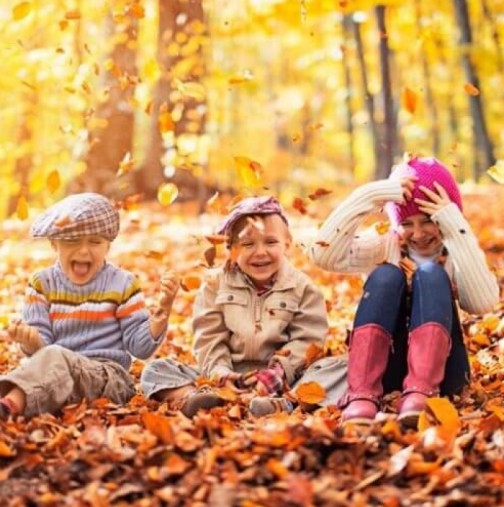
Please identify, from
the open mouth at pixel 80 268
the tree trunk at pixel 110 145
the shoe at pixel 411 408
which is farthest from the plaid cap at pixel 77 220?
the tree trunk at pixel 110 145

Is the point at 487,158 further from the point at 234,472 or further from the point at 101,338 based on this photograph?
the point at 234,472

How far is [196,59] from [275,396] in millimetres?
6331

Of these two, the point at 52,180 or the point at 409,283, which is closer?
the point at 409,283

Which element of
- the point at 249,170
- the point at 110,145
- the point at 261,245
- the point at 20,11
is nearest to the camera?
the point at 261,245

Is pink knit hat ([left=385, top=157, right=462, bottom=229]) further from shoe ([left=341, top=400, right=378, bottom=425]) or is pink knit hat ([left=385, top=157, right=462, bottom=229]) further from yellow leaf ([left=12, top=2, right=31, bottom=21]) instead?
yellow leaf ([left=12, top=2, right=31, bottom=21])

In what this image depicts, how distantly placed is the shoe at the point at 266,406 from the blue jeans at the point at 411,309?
455 mm

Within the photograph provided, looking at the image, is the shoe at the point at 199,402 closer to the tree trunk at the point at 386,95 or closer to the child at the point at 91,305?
the child at the point at 91,305

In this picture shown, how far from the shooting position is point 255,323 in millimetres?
4590

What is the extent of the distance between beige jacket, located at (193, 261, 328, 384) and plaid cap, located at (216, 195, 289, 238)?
0.80 ft

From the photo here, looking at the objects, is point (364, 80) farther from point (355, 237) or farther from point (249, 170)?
point (355, 237)

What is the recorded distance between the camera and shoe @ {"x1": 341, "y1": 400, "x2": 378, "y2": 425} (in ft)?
12.2

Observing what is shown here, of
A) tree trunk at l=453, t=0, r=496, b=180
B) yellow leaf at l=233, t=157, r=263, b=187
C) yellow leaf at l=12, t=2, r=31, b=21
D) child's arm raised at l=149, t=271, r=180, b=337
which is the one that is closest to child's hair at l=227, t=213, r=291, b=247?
child's arm raised at l=149, t=271, r=180, b=337

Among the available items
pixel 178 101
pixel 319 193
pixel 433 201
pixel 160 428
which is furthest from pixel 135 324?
pixel 178 101

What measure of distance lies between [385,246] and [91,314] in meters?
1.38
